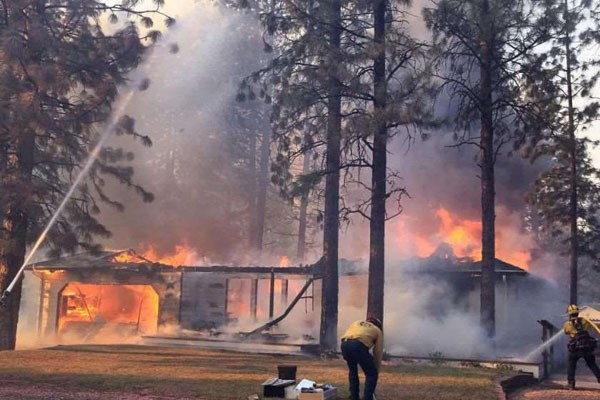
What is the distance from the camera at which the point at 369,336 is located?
8.58 m

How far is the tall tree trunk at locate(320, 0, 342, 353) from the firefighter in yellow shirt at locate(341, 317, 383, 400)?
27.5ft

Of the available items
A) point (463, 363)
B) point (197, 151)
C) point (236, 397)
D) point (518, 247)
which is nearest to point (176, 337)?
point (463, 363)

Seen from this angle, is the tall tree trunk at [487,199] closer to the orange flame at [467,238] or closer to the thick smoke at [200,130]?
the orange flame at [467,238]

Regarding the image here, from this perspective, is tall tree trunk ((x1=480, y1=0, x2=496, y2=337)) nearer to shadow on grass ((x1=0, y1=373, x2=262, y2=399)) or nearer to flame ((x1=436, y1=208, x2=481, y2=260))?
flame ((x1=436, y1=208, x2=481, y2=260))

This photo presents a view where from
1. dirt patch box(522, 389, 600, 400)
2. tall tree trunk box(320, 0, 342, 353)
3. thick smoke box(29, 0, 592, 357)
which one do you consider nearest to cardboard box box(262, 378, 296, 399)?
dirt patch box(522, 389, 600, 400)

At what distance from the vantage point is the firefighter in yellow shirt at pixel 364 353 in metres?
8.45

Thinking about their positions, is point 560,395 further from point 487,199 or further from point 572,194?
point 572,194

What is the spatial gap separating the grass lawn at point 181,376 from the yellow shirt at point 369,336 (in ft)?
3.39

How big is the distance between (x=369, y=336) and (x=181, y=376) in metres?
4.27

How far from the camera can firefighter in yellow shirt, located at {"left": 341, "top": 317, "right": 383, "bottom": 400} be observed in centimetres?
845

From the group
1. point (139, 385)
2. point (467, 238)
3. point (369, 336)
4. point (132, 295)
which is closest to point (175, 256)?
point (132, 295)

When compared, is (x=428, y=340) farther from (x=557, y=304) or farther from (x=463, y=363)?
(x=557, y=304)

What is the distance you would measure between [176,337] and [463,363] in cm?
1005

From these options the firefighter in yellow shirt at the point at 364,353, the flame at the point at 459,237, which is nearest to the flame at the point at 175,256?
the flame at the point at 459,237
